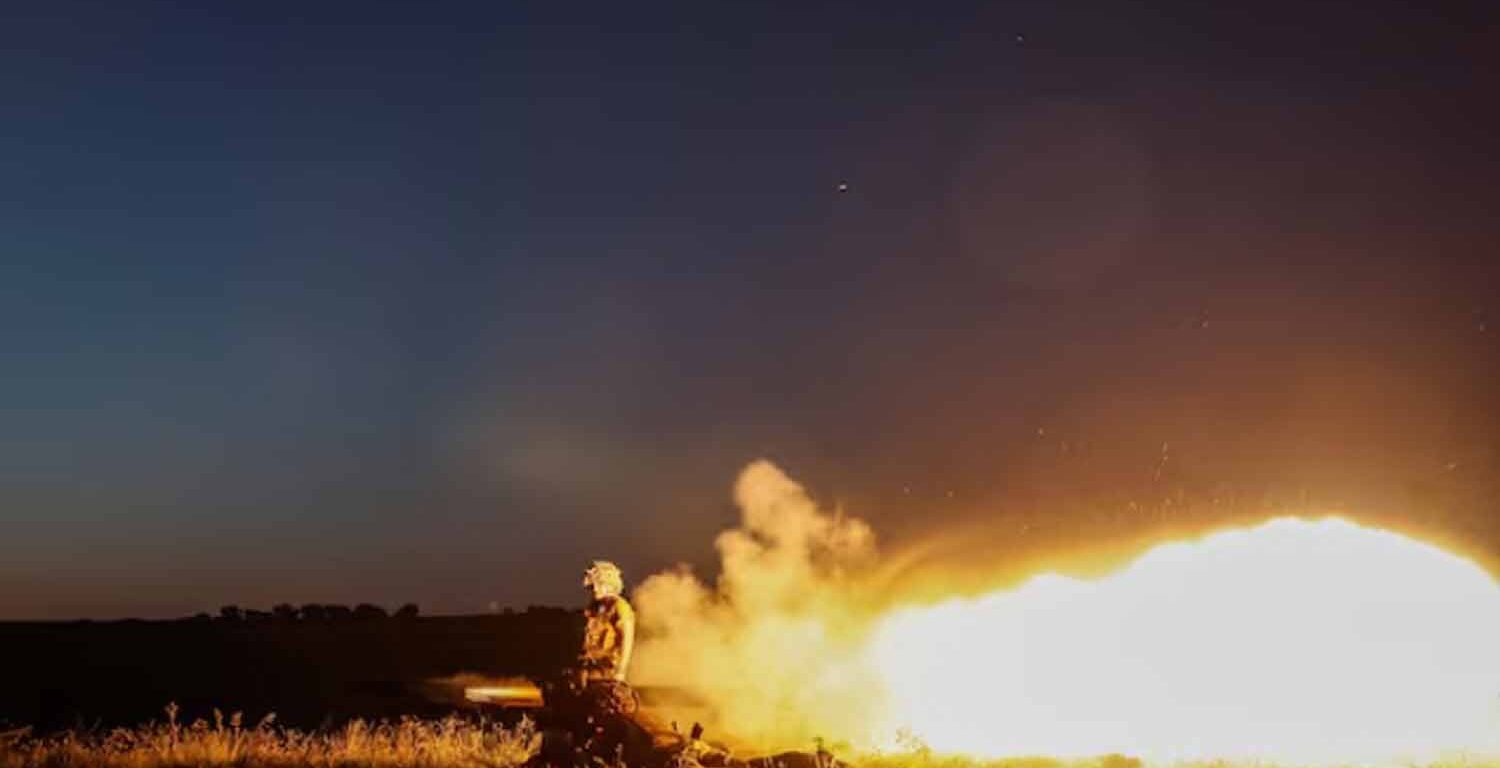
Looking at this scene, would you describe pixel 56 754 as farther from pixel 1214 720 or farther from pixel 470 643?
pixel 470 643

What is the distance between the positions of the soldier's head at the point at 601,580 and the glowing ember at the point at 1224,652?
→ 663 centimetres

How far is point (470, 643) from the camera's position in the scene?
73.5m

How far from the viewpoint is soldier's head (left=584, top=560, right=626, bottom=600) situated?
26.0 metres

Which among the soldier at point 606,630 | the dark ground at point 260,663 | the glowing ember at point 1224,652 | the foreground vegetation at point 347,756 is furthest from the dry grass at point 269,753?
the dark ground at point 260,663

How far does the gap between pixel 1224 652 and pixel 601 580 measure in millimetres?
12109

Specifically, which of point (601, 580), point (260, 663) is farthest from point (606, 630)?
point (260, 663)

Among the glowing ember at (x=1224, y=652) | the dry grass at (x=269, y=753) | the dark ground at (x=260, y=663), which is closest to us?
the dry grass at (x=269, y=753)

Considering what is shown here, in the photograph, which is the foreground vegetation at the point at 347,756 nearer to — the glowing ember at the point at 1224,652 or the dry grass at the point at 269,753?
the dry grass at the point at 269,753

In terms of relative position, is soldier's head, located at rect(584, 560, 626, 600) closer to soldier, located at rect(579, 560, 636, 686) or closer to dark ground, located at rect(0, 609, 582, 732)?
soldier, located at rect(579, 560, 636, 686)

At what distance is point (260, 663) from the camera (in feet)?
205

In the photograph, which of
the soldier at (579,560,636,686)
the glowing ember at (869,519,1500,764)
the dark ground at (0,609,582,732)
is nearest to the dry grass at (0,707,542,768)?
the soldier at (579,560,636,686)

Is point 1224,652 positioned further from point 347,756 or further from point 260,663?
point 260,663

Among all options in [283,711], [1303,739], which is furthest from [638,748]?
[283,711]

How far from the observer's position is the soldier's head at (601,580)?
26.0m
